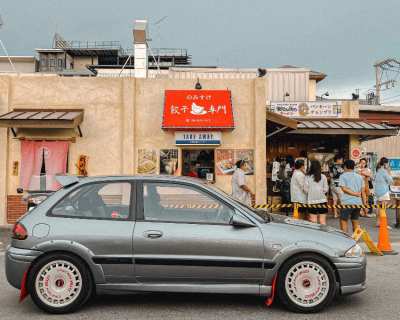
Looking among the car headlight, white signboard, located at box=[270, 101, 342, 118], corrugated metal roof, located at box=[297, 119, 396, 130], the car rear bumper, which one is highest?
white signboard, located at box=[270, 101, 342, 118]

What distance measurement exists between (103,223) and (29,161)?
9409 millimetres

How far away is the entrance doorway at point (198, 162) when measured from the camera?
14.6 m

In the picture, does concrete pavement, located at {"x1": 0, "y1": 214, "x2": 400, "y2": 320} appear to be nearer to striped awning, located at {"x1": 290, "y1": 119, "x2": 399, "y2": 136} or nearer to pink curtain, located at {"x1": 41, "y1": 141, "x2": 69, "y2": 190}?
pink curtain, located at {"x1": 41, "y1": 141, "x2": 69, "y2": 190}

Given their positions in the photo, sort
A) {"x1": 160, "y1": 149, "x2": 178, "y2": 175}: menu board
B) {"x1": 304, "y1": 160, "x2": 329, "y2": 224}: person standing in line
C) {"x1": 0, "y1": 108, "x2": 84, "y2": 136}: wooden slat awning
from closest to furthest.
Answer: {"x1": 304, "y1": 160, "x2": 329, "y2": 224}: person standing in line, {"x1": 0, "y1": 108, "x2": 84, "y2": 136}: wooden slat awning, {"x1": 160, "y1": 149, "x2": 178, "y2": 175}: menu board

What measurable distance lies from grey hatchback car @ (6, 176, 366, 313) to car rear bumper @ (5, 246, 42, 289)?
11 millimetres

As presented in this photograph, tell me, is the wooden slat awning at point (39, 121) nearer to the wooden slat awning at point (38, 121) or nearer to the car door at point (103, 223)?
the wooden slat awning at point (38, 121)

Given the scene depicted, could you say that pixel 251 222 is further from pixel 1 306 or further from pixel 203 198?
pixel 1 306

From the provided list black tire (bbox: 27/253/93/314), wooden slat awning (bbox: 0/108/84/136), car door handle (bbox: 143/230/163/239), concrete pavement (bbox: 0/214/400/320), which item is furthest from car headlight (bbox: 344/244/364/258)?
wooden slat awning (bbox: 0/108/84/136)

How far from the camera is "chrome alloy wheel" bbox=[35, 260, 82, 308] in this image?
5.44 meters

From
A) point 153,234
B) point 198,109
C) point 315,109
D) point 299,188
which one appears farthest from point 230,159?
point 153,234

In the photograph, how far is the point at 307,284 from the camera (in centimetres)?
546

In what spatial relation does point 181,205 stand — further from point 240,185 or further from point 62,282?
point 240,185

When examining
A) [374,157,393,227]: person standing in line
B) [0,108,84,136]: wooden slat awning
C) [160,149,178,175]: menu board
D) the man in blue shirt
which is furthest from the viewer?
[160,149,178,175]: menu board

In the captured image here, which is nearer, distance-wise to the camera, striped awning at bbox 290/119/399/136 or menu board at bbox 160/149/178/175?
menu board at bbox 160/149/178/175
